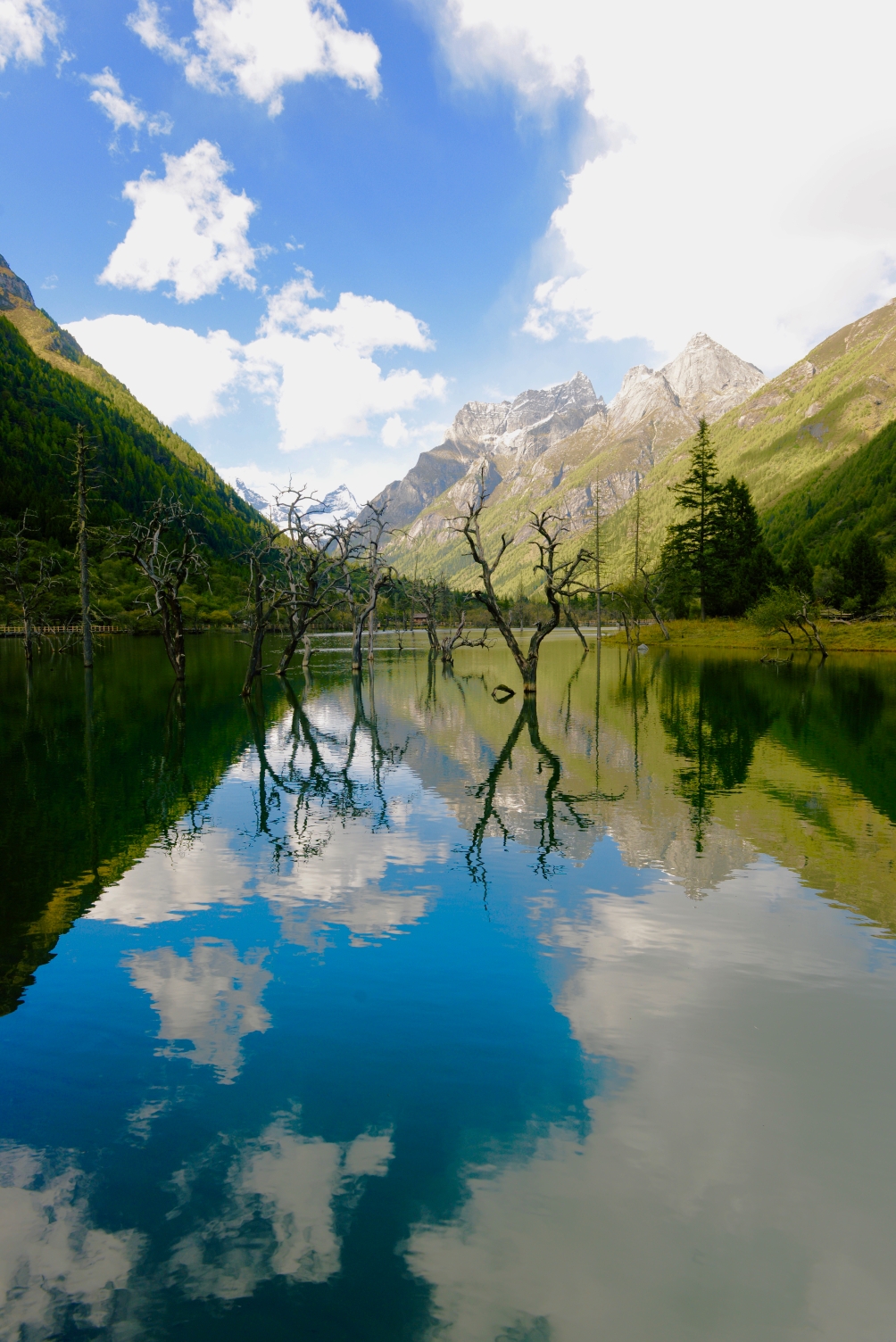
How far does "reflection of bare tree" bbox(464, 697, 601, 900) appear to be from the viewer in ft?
39.9

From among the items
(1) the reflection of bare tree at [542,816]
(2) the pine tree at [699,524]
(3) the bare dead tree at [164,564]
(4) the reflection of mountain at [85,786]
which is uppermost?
(2) the pine tree at [699,524]

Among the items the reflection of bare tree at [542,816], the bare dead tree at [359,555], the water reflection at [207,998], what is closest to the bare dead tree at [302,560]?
the bare dead tree at [359,555]

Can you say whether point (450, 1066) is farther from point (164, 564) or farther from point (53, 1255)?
point (164, 564)

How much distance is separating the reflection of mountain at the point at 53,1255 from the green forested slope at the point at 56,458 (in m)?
131

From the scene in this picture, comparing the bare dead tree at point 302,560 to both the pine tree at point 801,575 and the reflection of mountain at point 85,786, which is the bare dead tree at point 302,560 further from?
the pine tree at point 801,575

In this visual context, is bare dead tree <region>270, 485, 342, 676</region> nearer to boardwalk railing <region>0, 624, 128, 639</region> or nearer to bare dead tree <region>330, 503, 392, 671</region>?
bare dead tree <region>330, 503, 392, 671</region>

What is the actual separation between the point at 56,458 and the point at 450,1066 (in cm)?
17090

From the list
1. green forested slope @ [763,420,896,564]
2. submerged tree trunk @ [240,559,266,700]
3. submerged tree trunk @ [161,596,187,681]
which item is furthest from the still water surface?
green forested slope @ [763,420,896,564]

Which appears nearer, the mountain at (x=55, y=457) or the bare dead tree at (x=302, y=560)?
the bare dead tree at (x=302, y=560)

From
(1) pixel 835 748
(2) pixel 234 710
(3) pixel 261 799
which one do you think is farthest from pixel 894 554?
(3) pixel 261 799

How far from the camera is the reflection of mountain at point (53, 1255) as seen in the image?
4117 millimetres

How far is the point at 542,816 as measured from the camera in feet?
49.0

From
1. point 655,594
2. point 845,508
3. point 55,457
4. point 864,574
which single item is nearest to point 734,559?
point 655,594

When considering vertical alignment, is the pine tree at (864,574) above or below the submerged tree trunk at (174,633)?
above
